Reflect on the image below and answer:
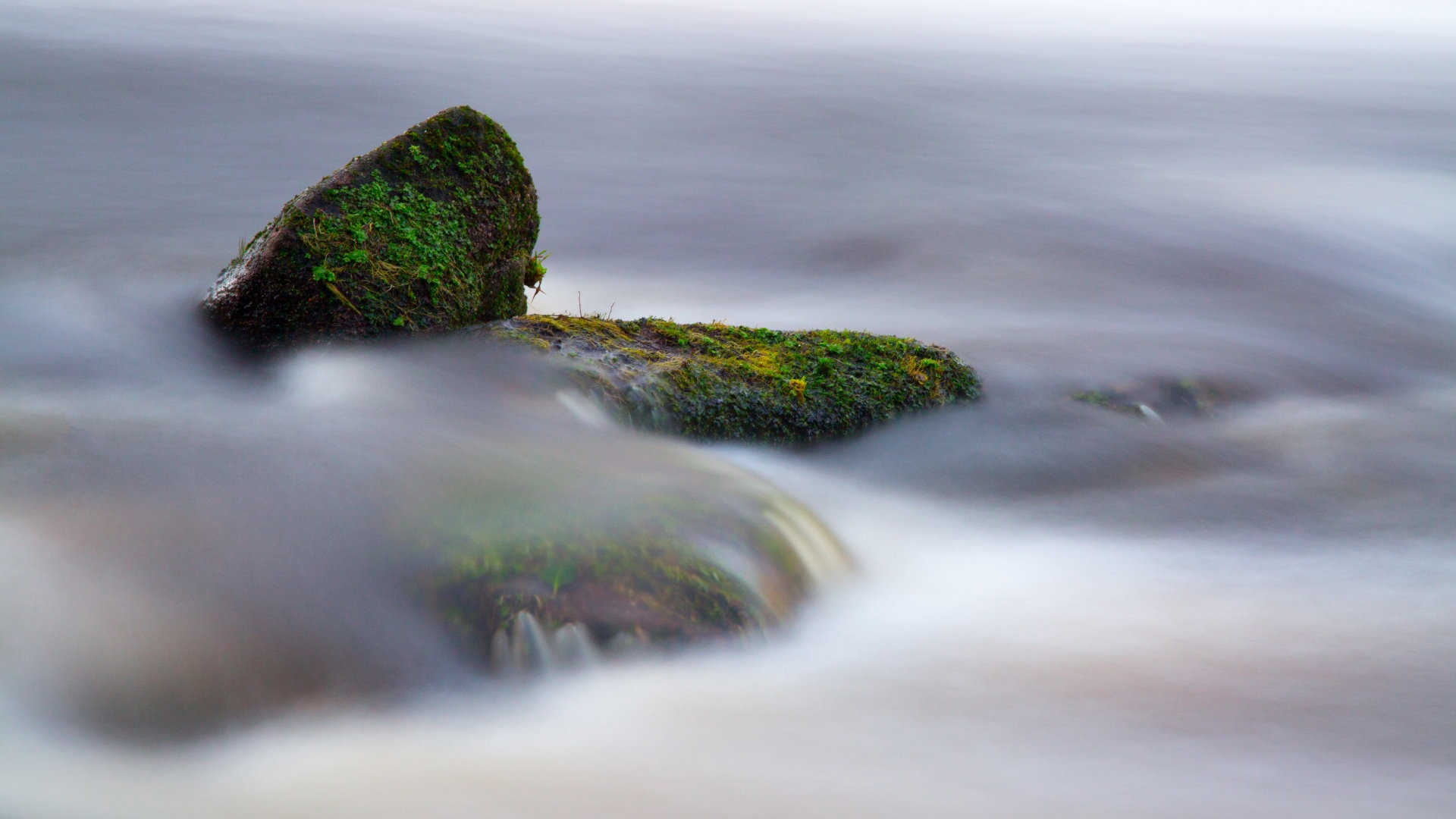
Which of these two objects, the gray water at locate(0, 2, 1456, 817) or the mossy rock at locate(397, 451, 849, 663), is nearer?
the gray water at locate(0, 2, 1456, 817)

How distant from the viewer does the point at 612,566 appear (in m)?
3.83

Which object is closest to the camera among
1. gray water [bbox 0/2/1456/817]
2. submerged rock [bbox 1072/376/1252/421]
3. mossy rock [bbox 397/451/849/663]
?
gray water [bbox 0/2/1456/817]

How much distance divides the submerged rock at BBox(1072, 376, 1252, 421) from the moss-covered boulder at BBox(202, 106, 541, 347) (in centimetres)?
374

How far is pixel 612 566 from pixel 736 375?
69.6 inches

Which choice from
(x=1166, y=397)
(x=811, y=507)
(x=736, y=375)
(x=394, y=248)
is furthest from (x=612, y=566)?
(x=1166, y=397)

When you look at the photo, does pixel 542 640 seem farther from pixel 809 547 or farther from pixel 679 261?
pixel 679 261

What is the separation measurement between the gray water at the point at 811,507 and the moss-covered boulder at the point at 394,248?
0.22 metres

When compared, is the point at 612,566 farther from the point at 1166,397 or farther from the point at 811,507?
the point at 1166,397

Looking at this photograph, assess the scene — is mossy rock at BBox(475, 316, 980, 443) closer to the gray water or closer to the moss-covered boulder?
the gray water

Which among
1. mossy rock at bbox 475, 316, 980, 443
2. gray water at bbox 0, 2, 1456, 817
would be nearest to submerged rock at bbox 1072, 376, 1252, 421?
gray water at bbox 0, 2, 1456, 817

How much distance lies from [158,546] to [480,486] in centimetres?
114

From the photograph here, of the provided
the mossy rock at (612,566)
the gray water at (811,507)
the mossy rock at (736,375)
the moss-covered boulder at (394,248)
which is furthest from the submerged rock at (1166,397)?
the moss-covered boulder at (394,248)

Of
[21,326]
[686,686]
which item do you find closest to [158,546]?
[686,686]

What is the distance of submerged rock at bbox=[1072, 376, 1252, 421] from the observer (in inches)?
269
